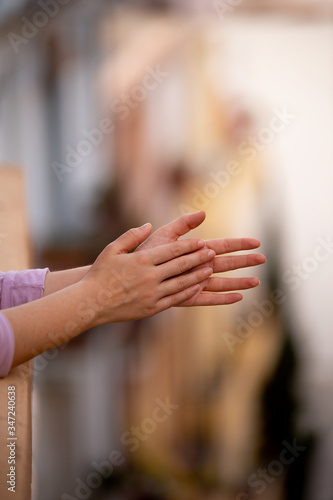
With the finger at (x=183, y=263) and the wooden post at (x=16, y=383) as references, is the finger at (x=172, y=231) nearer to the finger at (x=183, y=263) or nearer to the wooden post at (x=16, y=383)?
the finger at (x=183, y=263)

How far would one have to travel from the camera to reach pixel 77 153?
1.57m

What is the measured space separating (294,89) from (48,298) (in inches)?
45.2

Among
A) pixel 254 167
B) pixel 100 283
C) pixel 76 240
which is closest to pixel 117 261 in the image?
pixel 100 283

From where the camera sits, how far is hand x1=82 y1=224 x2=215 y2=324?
30.9 inches

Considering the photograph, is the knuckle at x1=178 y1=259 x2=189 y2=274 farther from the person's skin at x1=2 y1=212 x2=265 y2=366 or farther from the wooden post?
the wooden post

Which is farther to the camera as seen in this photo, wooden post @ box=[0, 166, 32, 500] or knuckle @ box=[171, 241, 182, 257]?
knuckle @ box=[171, 241, 182, 257]

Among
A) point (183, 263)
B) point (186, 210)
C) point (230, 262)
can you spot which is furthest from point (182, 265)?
point (186, 210)

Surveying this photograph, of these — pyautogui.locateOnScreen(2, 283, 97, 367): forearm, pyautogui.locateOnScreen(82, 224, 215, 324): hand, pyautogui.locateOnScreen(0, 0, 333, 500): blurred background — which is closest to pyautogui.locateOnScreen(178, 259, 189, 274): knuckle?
pyautogui.locateOnScreen(82, 224, 215, 324): hand

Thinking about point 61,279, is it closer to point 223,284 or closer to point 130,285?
point 130,285

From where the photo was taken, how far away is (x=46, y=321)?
2.38ft

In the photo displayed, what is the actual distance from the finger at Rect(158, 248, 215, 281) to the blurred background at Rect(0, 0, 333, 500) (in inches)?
29.1

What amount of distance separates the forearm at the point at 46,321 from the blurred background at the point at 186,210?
2.65 ft

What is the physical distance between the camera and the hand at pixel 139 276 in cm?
79

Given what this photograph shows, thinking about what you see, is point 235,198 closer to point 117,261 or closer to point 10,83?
point 10,83
